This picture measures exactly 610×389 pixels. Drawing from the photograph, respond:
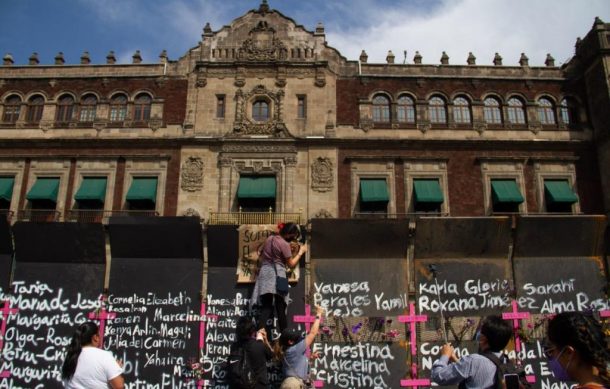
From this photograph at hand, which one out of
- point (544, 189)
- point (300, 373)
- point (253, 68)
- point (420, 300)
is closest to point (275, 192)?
point (253, 68)

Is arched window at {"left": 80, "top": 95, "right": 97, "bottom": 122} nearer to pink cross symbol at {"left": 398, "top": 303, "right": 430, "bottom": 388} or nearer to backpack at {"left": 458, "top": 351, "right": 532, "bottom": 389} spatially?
pink cross symbol at {"left": 398, "top": 303, "right": 430, "bottom": 388}

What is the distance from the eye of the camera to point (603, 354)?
326 cm

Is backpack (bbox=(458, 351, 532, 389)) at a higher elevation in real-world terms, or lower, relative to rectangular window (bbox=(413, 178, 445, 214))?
lower

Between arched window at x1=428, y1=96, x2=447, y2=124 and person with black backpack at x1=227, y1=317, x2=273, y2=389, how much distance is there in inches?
627

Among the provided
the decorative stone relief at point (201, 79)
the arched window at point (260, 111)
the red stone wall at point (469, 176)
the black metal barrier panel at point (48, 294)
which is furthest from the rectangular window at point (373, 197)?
the black metal barrier panel at point (48, 294)

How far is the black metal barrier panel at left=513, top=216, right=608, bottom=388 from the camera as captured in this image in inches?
562

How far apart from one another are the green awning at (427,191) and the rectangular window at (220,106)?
344 inches

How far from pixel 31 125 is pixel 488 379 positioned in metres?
22.2

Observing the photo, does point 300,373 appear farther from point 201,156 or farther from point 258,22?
point 258,22

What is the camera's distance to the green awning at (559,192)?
64.6 feet

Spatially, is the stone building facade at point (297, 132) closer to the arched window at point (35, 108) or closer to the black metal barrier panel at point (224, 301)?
the arched window at point (35, 108)

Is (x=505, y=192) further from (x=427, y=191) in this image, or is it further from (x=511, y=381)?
(x=511, y=381)

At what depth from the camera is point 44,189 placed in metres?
20.2

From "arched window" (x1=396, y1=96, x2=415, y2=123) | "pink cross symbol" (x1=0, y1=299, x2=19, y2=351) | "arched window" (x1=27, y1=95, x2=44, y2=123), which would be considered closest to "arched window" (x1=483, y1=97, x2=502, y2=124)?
"arched window" (x1=396, y1=96, x2=415, y2=123)
